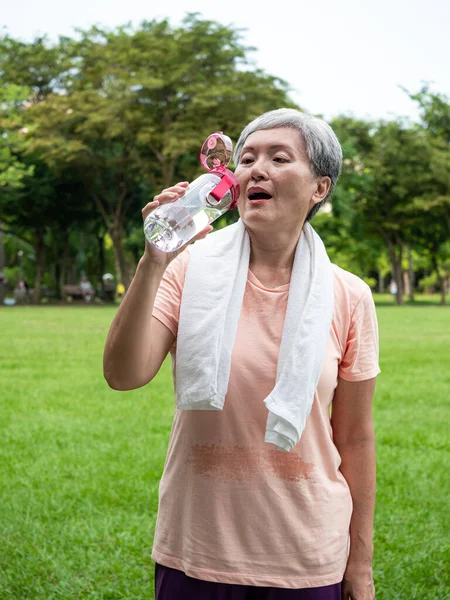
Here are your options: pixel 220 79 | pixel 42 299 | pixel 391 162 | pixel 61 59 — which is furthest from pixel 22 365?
pixel 42 299

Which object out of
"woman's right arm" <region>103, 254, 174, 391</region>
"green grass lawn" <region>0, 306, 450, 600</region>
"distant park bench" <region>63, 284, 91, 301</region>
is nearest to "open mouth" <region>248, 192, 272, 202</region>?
"woman's right arm" <region>103, 254, 174, 391</region>

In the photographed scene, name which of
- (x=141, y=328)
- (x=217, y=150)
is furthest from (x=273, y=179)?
(x=141, y=328)

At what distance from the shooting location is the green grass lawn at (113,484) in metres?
4.35

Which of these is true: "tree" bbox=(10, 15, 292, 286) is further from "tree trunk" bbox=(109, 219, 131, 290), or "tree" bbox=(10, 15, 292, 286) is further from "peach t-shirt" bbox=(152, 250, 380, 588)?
"peach t-shirt" bbox=(152, 250, 380, 588)

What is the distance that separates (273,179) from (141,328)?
0.52m

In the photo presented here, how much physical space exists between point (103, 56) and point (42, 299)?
18.9 meters

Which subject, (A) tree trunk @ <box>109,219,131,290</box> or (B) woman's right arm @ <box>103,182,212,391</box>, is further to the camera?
(A) tree trunk @ <box>109,219,131,290</box>

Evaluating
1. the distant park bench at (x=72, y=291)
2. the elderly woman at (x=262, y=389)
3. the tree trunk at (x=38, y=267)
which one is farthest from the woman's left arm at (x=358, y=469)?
the distant park bench at (x=72, y=291)

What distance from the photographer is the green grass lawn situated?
435cm

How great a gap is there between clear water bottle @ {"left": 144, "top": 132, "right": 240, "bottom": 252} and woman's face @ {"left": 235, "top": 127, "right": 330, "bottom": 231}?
0.05 meters

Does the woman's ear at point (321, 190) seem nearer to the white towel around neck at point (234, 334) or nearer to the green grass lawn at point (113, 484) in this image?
the white towel around neck at point (234, 334)

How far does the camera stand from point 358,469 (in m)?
2.27

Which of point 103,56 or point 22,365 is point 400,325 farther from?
point 103,56

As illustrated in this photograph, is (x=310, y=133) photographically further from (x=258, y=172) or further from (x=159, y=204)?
(x=159, y=204)
